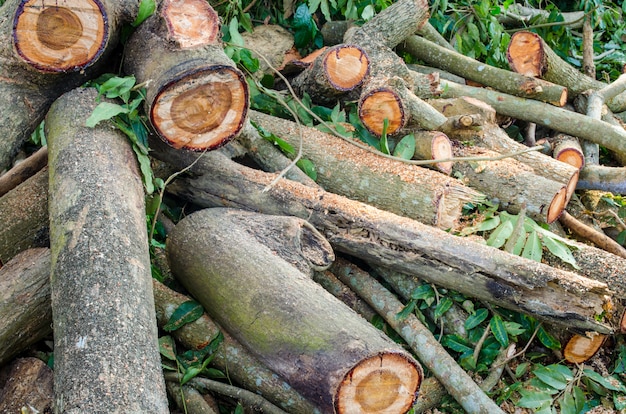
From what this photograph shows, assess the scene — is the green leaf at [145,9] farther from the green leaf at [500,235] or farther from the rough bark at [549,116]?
the rough bark at [549,116]

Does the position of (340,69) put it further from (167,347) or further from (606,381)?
(606,381)

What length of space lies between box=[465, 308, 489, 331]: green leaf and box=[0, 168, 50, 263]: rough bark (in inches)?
78.1

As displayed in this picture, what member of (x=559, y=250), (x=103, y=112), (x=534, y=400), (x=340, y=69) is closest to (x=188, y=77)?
(x=103, y=112)

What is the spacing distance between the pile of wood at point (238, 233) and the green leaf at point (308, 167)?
0.05 metres

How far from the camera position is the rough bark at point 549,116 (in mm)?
4266

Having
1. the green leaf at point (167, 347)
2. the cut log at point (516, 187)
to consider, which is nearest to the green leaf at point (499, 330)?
the cut log at point (516, 187)

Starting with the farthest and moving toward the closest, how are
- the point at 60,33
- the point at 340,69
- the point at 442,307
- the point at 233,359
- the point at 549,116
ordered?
the point at 549,116, the point at 340,69, the point at 442,307, the point at 233,359, the point at 60,33

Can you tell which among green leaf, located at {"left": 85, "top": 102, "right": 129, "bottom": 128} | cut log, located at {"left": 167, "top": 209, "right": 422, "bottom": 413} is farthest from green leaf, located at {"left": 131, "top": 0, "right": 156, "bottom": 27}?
cut log, located at {"left": 167, "top": 209, "right": 422, "bottom": 413}

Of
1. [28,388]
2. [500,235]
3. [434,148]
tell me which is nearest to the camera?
[28,388]

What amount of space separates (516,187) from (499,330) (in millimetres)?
911

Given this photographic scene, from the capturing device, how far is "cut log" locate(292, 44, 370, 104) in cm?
375

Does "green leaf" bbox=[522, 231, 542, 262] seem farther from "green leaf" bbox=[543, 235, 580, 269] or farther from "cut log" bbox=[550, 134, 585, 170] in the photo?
"cut log" bbox=[550, 134, 585, 170]

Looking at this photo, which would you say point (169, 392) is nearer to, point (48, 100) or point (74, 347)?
A: point (74, 347)

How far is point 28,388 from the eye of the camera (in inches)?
97.7
